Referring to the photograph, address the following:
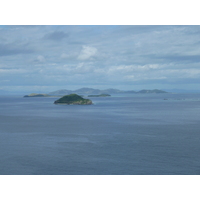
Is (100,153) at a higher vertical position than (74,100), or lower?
lower

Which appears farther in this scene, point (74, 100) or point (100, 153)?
point (74, 100)

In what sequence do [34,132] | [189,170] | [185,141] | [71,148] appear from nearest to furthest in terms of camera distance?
[189,170] < [71,148] < [185,141] < [34,132]

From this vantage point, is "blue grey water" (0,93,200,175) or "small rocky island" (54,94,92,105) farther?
"small rocky island" (54,94,92,105)

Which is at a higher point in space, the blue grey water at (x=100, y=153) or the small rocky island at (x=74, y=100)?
the small rocky island at (x=74, y=100)

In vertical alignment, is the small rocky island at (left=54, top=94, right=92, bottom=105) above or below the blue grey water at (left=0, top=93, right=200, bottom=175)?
above

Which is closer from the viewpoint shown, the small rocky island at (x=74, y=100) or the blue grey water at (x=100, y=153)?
the blue grey water at (x=100, y=153)

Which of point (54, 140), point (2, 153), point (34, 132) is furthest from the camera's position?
point (34, 132)

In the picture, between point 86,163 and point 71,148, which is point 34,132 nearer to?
point 71,148

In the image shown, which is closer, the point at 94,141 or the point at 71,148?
the point at 71,148

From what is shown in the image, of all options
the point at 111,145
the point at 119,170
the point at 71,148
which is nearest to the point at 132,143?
the point at 111,145

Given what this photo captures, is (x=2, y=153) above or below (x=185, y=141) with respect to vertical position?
below
